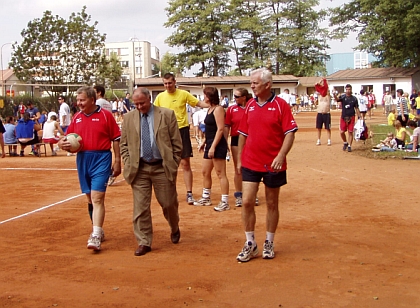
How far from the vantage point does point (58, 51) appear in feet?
155

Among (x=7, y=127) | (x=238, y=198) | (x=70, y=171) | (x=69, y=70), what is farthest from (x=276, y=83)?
(x=238, y=198)

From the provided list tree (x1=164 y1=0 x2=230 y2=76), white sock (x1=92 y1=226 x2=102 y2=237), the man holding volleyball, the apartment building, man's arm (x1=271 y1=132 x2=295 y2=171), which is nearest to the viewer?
man's arm (x1=271 y1=132 x2=295 y2=171)

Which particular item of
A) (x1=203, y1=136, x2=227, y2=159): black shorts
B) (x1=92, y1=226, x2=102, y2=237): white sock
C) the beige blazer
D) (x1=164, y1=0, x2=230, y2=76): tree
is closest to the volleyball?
the beige blazer

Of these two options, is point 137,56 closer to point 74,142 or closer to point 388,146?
point 388,146

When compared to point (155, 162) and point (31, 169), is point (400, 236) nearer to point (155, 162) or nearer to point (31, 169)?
point (155, 162)

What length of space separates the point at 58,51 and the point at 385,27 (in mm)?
29944

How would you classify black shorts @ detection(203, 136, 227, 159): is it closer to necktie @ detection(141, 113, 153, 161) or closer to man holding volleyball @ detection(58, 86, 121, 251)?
man holding volleyball @ detection(58, 86, 121, 251)

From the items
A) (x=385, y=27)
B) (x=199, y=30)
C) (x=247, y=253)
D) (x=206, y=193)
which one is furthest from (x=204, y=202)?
(x=199, y=30)

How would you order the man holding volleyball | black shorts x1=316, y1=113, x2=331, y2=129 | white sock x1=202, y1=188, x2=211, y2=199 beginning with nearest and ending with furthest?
the man holding volleyball < white sock x1=202, y1=188, x2=211, y2=199 < black shorts x1=316, y1=113, x2=331, y2=129

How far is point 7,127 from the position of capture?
20078 millimetres

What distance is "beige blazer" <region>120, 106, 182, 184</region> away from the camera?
6559 mm

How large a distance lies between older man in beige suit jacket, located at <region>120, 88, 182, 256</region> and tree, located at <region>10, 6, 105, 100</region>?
42643mm

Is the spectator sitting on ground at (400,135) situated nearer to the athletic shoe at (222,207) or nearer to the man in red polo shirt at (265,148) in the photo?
the athletic shoe at (222,207)

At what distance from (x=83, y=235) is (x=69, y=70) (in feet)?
138
